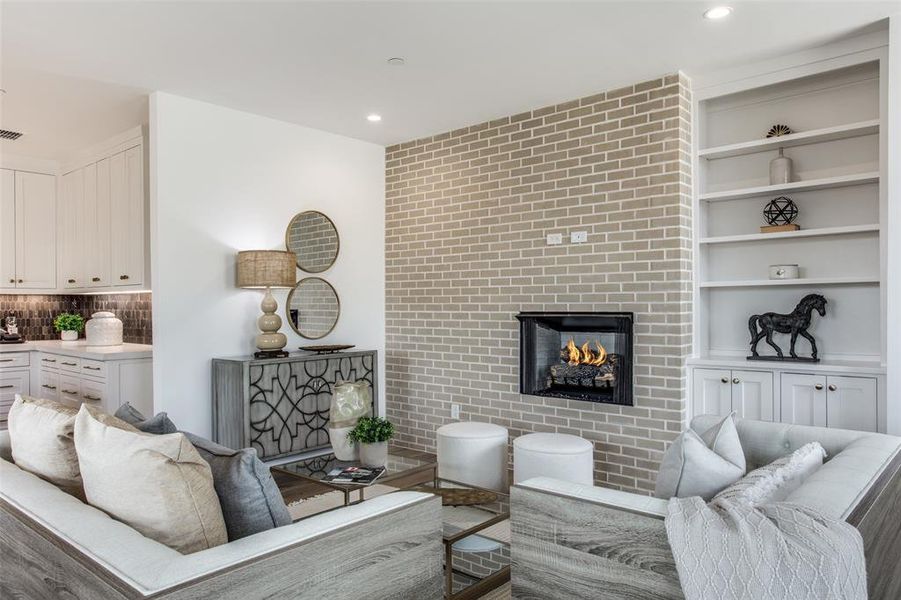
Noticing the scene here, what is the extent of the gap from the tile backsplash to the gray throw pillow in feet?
14.2

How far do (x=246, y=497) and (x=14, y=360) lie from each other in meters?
4.82

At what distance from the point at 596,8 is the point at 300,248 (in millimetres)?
2846

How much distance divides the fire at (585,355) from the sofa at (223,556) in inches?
99.4

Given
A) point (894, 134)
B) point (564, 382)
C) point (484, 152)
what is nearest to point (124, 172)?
point (484, 152)

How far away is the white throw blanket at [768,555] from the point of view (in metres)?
1.19

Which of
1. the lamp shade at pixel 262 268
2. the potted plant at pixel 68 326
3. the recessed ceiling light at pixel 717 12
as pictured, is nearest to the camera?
the recessed ceiling light at pixel 717 12

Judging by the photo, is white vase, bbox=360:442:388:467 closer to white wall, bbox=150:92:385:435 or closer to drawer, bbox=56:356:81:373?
white wall, bbox=150:92:385:435

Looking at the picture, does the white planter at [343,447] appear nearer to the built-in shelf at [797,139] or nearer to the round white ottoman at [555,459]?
the round white ottoman at [555,459]

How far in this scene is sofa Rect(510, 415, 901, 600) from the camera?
144cm

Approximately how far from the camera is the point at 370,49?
3311mm

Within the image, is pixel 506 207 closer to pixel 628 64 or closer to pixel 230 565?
pixel 628 64

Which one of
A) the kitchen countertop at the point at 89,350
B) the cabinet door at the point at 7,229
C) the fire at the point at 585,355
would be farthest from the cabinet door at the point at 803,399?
the cabinet door at the point at 7,229

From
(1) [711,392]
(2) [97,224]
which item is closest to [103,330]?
(2) [97,224]

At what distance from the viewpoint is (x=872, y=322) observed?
3387mm
